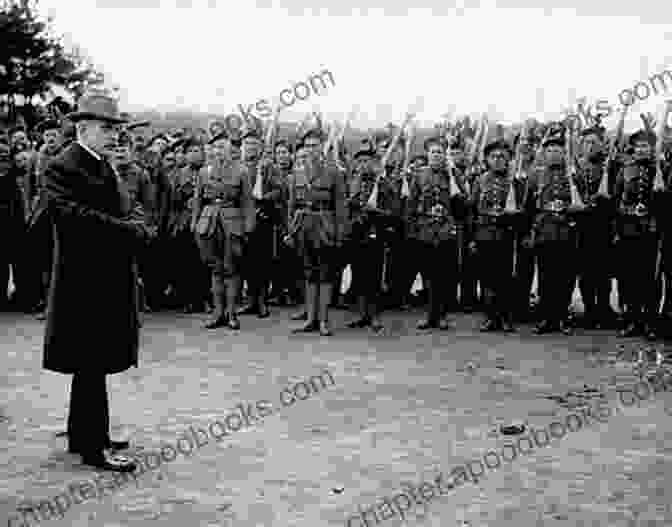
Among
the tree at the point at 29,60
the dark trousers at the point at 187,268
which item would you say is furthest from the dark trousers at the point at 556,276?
the tree at the point at 29,60

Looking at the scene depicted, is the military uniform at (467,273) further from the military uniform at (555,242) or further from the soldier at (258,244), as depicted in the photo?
the soldier at (258,244)

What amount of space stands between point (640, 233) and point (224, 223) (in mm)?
4681

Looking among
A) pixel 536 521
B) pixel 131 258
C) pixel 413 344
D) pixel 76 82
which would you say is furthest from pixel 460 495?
pixel 76 82

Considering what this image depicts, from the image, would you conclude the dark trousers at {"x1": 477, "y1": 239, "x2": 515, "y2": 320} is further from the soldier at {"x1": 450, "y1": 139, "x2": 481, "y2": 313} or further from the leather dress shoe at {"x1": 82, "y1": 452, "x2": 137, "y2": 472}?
the leather dress shoe at {"x1": 82, "y1": 452, "x2": 137, "y2": 472}

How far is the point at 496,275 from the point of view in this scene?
10469 mm

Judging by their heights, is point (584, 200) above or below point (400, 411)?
above

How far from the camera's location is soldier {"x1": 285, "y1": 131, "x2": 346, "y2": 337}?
970 cm

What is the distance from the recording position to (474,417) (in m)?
6.46

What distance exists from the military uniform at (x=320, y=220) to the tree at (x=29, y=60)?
15.8 m

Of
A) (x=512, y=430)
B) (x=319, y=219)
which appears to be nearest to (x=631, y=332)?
(x=319, y=219)

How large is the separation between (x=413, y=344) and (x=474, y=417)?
287 cm

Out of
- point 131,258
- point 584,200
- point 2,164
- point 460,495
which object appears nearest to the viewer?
point 460,495

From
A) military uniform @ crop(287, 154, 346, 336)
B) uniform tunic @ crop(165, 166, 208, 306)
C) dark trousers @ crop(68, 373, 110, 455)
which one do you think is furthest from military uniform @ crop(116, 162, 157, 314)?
dark trousers @ crop(68, 373, 110, 455)

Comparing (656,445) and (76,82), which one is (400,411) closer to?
(656,445)
